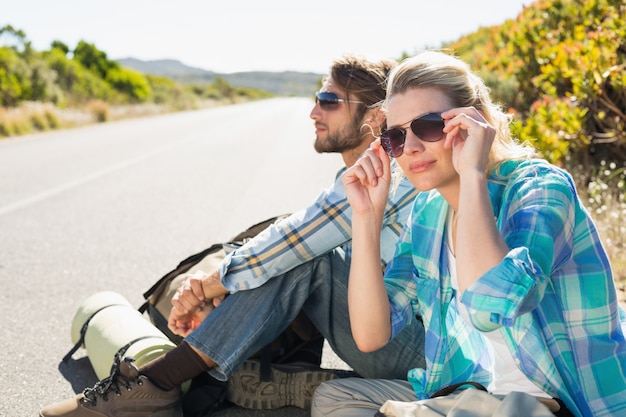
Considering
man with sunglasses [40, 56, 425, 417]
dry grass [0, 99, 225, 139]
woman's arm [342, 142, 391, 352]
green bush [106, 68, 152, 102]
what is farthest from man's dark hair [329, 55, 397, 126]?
green bush [106, 68, 152, 102]

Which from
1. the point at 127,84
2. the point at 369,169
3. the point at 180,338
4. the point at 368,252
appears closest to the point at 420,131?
the point at 369,169

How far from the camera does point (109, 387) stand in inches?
114

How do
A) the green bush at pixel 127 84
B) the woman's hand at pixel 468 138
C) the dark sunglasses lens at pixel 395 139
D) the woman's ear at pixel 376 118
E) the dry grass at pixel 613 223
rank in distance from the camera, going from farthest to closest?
1. the green bush at pixel 127 84
2. the dry grass at pixel 613 223
3. the woman's ear at pixel 376 118
4. the dark sunglasses lens at pixel 395 139
5. the woman's hand at pixel 468 138

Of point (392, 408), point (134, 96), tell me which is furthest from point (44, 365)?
point (134, 96)

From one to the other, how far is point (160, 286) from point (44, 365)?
704mm

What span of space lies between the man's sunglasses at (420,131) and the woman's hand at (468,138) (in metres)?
0.04

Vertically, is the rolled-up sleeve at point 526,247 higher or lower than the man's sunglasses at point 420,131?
lower

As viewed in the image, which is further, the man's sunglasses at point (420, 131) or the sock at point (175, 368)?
the sock at point (175, 368)

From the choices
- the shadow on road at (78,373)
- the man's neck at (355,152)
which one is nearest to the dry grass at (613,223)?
the man's neck at (355,152)

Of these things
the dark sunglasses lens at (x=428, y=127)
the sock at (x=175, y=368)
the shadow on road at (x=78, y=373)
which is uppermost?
the dark sunglasses lens at (x=428, y=127)

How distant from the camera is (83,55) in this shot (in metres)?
44.1

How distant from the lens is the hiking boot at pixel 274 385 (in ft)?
10.3

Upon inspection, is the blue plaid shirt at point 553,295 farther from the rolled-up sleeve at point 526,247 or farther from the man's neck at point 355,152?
the man's neck at point 355,152

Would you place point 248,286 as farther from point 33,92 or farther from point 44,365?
point 33,92
